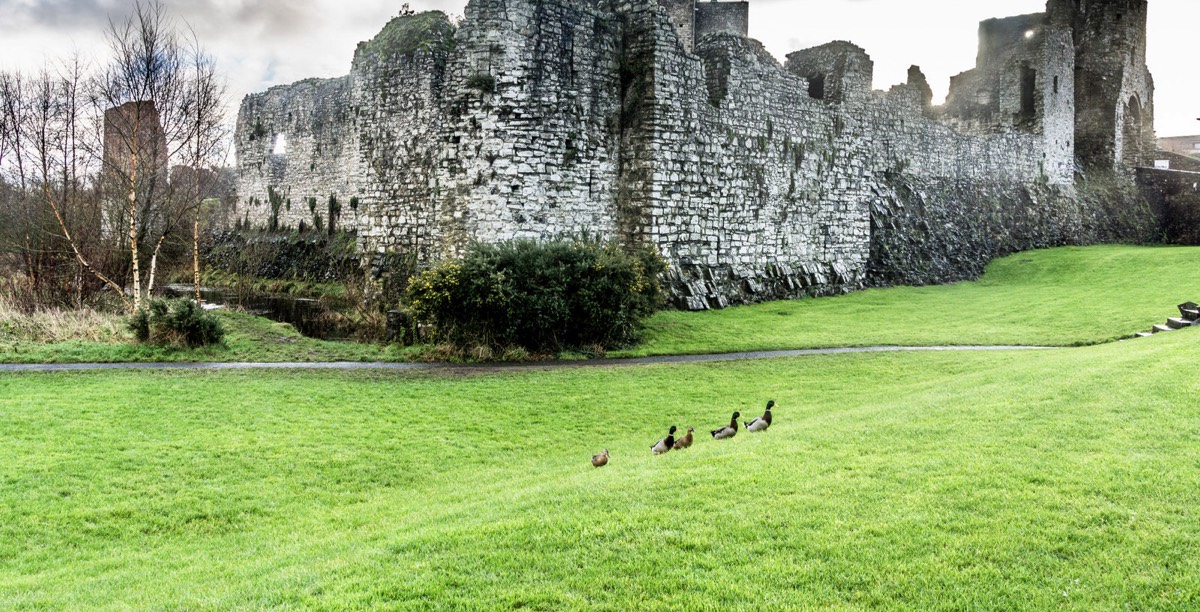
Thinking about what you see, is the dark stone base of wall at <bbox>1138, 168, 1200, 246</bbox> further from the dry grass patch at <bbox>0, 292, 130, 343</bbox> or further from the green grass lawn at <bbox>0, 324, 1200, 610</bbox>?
the dry grass patch at <bbox>0, 292, 130, 343</bbox>

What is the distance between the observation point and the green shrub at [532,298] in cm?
1461

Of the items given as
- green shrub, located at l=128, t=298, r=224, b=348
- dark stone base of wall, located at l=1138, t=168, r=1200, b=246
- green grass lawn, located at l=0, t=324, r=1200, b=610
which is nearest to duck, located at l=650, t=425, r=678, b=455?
green grass lawn, located at l=0, t=324, r=1200, b=610

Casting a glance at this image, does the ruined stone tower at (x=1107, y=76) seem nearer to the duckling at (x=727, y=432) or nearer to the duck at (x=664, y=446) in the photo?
the duckling at (x=727, y=432)

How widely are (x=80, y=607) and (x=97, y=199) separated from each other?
19859 mm

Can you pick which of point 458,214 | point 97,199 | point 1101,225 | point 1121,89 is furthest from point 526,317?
point 1121,89

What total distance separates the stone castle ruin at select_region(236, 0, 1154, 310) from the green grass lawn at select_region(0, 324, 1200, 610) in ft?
23.2

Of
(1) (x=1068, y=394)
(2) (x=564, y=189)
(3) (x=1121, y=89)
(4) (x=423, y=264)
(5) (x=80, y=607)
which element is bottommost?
(5) (x=80, y=607)

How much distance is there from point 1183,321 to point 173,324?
18.0 m

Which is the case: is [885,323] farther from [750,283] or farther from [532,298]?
[532,298]

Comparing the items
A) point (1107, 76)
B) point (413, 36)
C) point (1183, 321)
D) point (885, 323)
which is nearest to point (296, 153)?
point (413, 36)

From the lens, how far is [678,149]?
752 inches

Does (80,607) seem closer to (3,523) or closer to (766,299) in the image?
(3,523)

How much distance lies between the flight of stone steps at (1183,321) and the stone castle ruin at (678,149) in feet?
28.8

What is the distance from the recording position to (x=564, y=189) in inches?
704
